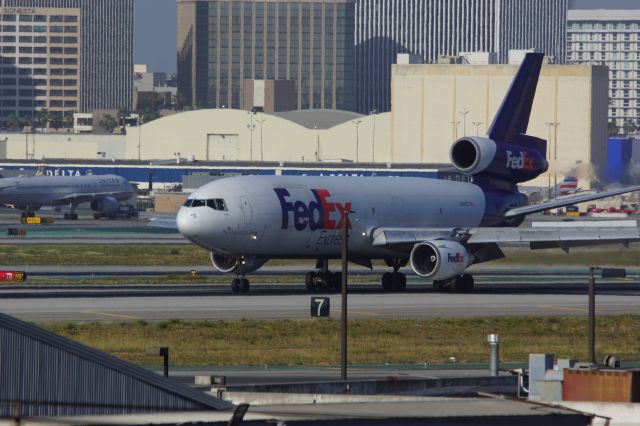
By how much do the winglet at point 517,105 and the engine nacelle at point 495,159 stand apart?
0.62 meters

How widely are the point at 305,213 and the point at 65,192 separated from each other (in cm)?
9979

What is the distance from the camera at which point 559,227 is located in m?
72.0

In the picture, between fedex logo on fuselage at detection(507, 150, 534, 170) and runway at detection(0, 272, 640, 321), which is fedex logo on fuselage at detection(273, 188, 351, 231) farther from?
fedex logo on fuselage at detection(507, 150, 534, 170)

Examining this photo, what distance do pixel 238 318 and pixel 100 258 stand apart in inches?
1661

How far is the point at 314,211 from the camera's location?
229 ft

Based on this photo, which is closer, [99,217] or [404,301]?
[404,301]

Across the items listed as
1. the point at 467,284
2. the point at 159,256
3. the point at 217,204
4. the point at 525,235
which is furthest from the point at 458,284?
the point at 159,256

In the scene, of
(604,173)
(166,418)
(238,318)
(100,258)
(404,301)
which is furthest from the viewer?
(604,173)

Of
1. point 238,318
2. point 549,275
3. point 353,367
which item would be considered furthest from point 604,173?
point 353,367

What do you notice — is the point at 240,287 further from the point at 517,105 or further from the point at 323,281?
the point at 517,105

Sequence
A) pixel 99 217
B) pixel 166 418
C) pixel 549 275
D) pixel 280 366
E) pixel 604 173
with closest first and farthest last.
Result: pixel 166 418 < pixel 280 366 < pixel 549 275 < pixel 99 217 < pixel 604 173

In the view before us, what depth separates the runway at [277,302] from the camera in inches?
2335

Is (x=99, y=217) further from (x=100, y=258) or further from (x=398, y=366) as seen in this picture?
(x=398, y=366)

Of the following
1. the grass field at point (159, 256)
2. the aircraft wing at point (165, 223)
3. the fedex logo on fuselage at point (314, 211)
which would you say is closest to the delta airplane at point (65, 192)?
the grass field at point (159, 256)
